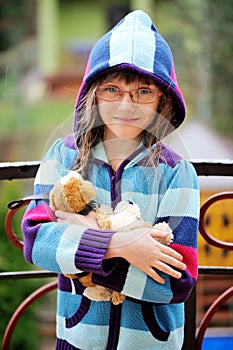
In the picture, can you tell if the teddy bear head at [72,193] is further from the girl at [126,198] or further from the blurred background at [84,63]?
the blurred background at [84,63]

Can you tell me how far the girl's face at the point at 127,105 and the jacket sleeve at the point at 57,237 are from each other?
7 centimetres

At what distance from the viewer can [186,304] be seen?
3.90 ft

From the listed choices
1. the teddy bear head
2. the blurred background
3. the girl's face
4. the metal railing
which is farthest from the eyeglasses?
the blurred background

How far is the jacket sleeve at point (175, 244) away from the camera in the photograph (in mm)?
907

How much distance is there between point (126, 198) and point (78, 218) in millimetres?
62

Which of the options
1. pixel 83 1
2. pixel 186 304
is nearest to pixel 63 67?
pixel 83 1

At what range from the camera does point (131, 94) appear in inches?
35.6

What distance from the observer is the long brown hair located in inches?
36.2

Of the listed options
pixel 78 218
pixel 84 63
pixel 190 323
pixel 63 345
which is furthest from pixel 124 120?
pixel 84 63

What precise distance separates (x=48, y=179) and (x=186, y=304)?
376 millimetres

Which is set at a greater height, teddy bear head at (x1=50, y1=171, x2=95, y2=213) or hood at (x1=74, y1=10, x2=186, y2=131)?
hood at (x1=74, y1=10, x2=186, y2=131)

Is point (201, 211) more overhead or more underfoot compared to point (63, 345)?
more overhead

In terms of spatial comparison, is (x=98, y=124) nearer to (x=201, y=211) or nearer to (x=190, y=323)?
(x=201, y=211)

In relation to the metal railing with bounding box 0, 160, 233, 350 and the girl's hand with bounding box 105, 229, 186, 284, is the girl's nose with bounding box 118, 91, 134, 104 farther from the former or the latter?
the metal railing with bounding box 0, 160, 233, 350
